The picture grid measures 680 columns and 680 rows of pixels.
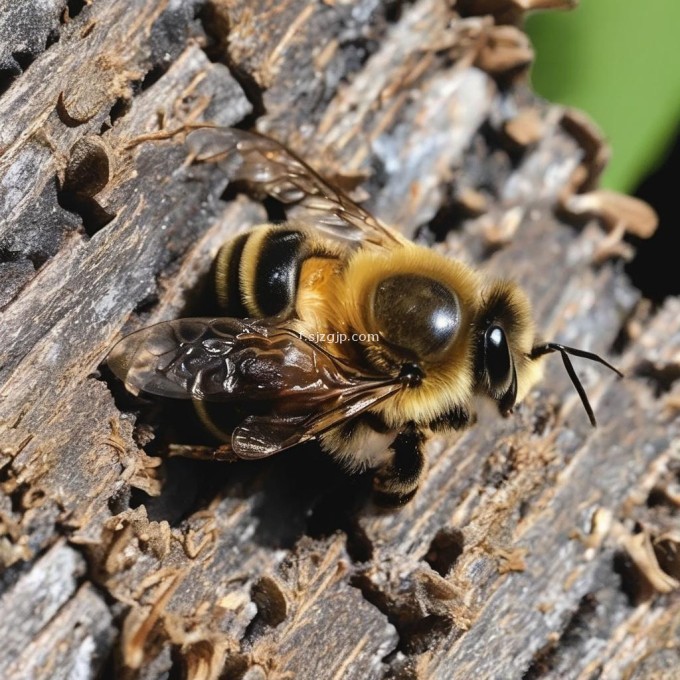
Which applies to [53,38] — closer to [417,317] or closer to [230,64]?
[230,64]

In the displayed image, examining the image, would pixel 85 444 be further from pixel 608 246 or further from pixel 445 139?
pixel 608 246

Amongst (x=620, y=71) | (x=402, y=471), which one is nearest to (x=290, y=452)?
(x=402, y=471)

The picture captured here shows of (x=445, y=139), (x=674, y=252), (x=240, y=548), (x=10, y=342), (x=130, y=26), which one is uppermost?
(x=130, y=26)

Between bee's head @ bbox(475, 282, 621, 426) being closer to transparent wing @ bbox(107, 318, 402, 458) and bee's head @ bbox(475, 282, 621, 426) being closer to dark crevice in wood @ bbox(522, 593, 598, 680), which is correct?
transparent wing @ bbox(107, 318, 402, 458)

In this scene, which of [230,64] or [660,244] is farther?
[660,244]

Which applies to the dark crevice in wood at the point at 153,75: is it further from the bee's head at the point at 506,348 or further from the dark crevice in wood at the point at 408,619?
the dark crevice in wood at the point at 408,619

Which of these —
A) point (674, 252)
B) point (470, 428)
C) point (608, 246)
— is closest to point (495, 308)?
point (470, 428)
